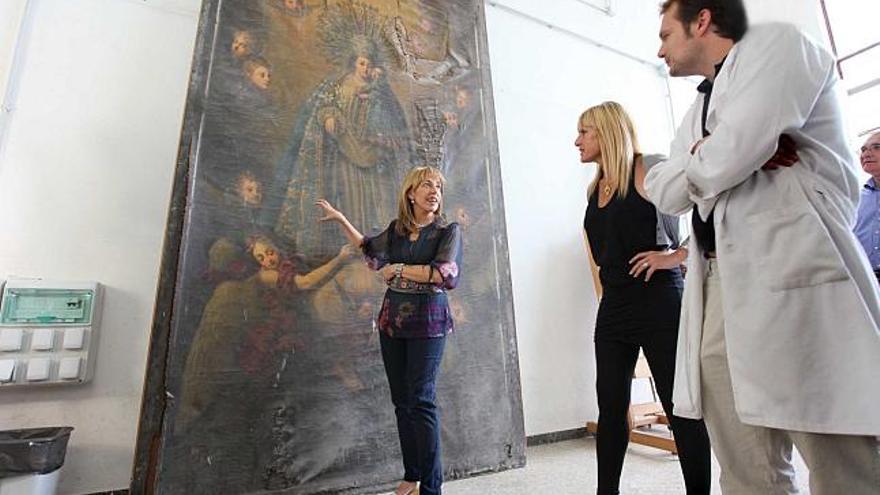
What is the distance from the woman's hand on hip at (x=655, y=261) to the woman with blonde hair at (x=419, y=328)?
0.60 metres

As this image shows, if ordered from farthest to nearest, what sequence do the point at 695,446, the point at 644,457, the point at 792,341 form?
1. the point at 644,457
2. the point at 695,446
3. the point at 792,341

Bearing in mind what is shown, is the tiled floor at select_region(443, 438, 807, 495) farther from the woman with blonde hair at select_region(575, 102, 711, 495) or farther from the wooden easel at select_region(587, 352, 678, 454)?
the woman with blonde hair at select_region(575, 102, 711, 495)

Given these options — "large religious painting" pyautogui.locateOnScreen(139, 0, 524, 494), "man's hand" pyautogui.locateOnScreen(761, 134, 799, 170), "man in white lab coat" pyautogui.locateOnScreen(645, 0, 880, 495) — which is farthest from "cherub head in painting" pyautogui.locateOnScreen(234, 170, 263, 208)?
"man's hand" pyautogui.locateOnScreen(761, 134, 799, 170)

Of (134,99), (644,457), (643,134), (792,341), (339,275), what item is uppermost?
(643,134)

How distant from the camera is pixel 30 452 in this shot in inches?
56.6

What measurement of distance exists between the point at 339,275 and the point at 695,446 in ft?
4.61

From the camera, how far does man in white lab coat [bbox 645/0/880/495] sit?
0.68 m

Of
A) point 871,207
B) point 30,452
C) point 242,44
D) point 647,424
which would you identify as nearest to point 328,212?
point 242,44

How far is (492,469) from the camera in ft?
6.73

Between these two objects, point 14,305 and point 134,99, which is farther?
point 134,99

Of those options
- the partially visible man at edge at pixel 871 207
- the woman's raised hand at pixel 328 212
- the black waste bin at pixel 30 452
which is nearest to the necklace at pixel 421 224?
the woman's raised hand at pixel 328 212

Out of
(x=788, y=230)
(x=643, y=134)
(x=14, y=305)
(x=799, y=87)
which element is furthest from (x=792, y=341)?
(x=643, y=134)

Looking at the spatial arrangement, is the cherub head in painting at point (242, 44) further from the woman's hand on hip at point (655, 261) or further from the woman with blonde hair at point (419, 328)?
the woman's hand on hip at point (655, 261)

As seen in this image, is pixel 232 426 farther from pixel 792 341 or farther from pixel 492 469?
pixel 792 341
